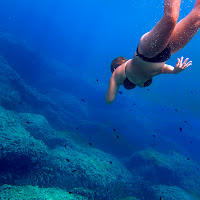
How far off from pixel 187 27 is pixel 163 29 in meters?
0.54

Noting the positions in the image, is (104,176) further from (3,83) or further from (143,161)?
(3,83)

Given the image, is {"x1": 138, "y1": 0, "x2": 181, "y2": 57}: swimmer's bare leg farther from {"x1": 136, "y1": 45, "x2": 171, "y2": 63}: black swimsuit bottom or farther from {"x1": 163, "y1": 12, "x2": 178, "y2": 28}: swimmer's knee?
{"x1": 136, "y1": 45, "x2": 171, "y2": 63}: black swimsuit bottom

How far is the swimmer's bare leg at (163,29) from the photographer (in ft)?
5.87

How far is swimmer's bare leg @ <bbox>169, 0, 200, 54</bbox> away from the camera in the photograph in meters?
2.04

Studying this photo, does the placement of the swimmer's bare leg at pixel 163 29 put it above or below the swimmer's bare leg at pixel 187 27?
below

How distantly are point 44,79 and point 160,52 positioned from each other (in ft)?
88.5

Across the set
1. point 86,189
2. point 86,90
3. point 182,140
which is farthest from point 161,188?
point 86,90

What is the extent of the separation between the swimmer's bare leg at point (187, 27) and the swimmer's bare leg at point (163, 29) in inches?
12.8

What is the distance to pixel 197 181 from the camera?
12.3 m

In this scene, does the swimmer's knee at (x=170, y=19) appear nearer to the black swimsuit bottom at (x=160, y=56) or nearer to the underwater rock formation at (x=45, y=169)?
the black swimsuit bottom at (x=160, y=56)

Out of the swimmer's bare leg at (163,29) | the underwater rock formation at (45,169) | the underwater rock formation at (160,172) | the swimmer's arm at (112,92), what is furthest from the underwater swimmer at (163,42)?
the underwater rock formation at (160,172)

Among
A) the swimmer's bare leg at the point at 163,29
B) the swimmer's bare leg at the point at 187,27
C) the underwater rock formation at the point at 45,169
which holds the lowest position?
the underwater rock formation at the point at 45,169

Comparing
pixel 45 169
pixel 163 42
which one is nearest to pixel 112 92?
pixel 163 42

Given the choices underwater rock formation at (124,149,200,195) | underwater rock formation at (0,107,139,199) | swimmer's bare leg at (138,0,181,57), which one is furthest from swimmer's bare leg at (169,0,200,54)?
underwater rock formation at (124,149,200,195)
